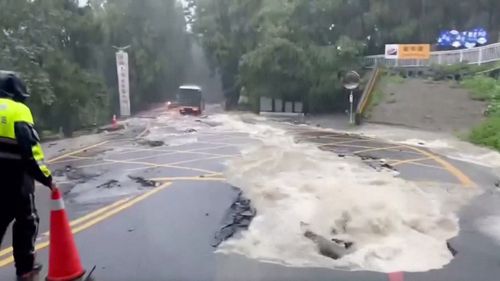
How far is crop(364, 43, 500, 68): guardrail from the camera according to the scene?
83.1ft

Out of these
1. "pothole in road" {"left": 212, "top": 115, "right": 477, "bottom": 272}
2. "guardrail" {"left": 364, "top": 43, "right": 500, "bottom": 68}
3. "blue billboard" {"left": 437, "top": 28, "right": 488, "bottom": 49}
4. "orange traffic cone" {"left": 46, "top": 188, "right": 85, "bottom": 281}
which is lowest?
"pothole in road" {"left": 212, "top": 115, "right": 477, "bottom": 272}

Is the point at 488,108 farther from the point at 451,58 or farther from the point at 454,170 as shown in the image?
the point at 451,58

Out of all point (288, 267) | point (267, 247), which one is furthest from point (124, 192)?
point (288, 267)

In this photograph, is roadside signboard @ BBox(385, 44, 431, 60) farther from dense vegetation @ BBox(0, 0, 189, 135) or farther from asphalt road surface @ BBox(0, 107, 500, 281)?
dense vegetation @ BBox(0, 0, 189, 135)

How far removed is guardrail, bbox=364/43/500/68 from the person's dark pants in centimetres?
2510

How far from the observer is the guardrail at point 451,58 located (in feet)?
83.1

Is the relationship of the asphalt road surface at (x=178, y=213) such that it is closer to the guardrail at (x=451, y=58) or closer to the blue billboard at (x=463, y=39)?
the guardrail at (x=451, y=58)

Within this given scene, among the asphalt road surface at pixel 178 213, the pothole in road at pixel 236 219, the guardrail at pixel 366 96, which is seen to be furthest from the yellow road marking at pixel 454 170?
the guardrail at pixel 366 96

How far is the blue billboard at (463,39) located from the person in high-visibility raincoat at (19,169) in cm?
2863

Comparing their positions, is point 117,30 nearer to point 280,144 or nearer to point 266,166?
point 280,144

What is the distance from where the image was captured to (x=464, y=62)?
25.5 meters

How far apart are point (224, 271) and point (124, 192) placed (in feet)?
12.6

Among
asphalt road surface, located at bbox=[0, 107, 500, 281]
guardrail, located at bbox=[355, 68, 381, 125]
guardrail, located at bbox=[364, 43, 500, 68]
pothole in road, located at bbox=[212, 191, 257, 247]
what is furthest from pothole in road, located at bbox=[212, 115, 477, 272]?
guardrail, located at bbox=[364, 43, 500, 68]

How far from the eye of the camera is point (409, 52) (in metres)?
28.1
